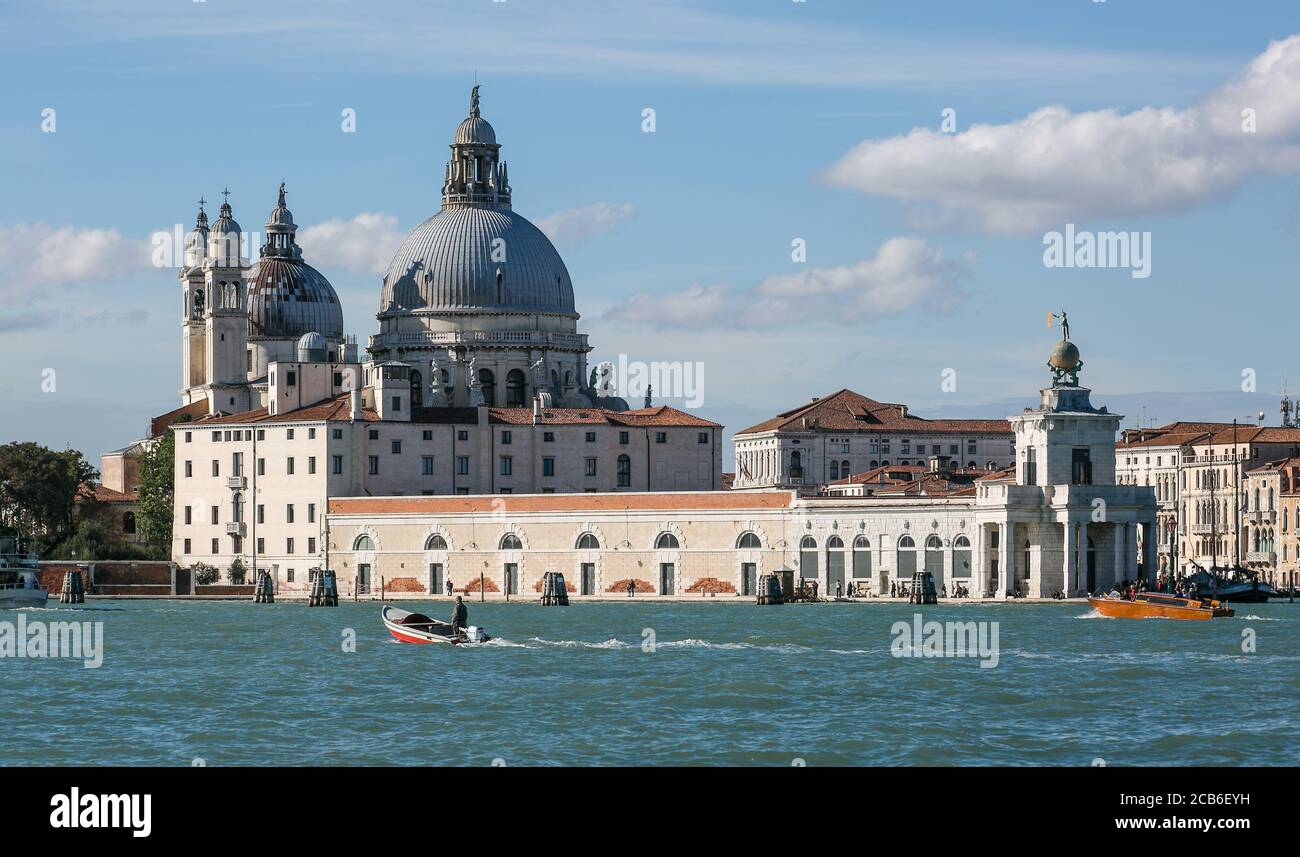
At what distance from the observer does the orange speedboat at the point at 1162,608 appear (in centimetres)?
6512

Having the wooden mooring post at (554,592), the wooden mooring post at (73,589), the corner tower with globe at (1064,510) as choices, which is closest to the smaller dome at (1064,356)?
the corner tower with globe at (1064,510)

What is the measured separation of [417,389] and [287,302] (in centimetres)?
1028

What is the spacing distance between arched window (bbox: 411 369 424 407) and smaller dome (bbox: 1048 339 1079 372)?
30.8m

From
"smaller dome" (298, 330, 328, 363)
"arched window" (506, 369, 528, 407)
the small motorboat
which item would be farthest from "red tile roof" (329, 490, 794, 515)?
the small motorboat

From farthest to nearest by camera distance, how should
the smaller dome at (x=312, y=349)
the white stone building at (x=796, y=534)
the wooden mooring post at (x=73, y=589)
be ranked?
the smaller dome at (x=312, y=349), the wooden mooring post at (x=73, y=589), the white stone building at (x=796, y=534)

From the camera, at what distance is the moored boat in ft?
257

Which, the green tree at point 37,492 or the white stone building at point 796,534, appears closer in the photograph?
the white stone building at point 796,534

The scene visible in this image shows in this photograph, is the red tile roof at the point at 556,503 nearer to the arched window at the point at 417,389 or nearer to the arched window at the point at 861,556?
the arched window at the point at 861,556

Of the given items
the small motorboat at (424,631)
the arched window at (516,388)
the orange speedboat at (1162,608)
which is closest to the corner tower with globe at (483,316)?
the arched window at (516,388)

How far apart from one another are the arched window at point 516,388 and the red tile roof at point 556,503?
11.1 metres

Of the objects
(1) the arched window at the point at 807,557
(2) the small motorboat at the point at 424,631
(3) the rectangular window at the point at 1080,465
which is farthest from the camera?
(1) the arched window at the point at 807,557

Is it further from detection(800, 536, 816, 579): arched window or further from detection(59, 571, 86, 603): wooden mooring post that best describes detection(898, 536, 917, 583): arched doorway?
detection(59, 571, 86, 603): wooden mooring post

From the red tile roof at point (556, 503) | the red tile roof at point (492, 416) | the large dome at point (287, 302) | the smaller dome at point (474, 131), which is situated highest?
the smaller dome at point (474, 131)

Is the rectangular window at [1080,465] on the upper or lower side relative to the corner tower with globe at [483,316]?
lower
